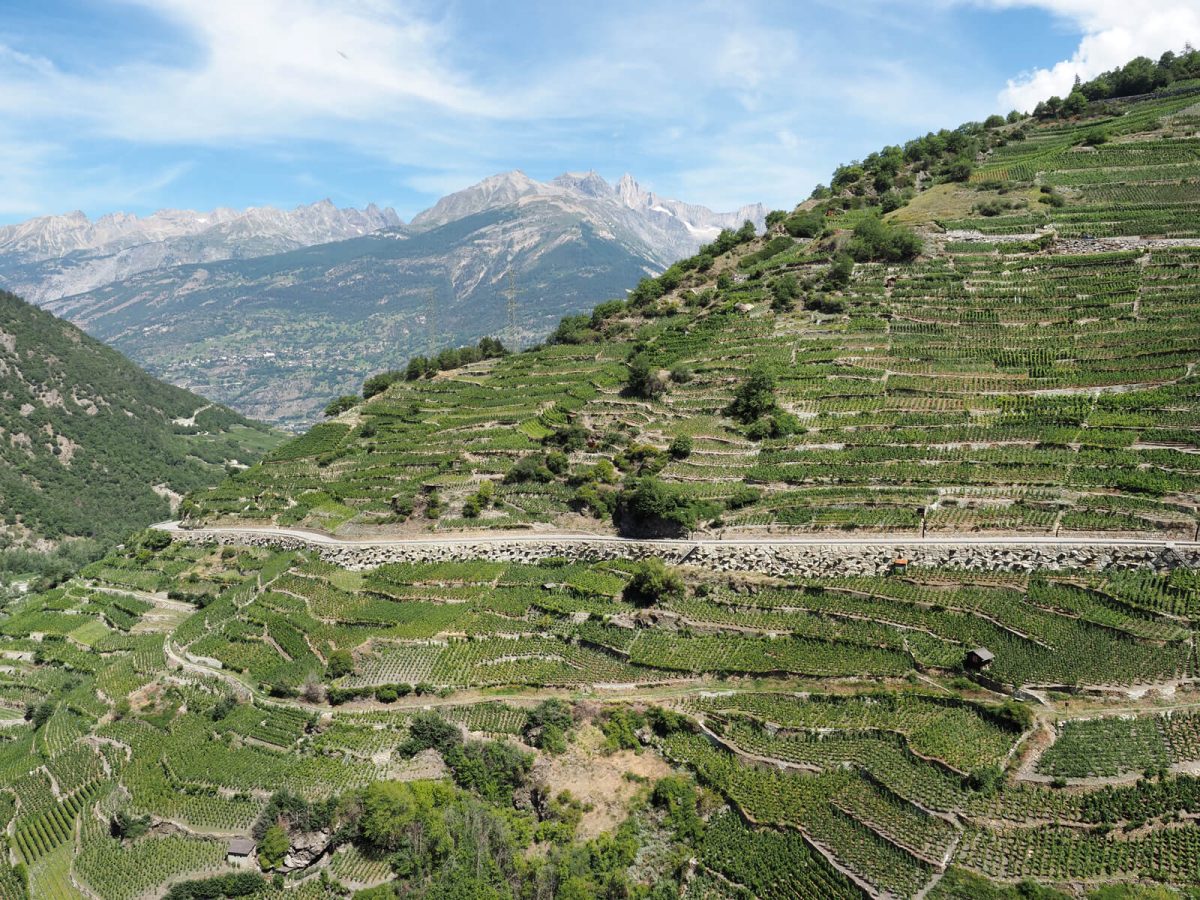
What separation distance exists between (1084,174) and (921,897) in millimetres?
96966

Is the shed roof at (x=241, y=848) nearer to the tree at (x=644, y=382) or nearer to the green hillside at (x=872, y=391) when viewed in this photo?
the green hillside at (x=872, y=391)

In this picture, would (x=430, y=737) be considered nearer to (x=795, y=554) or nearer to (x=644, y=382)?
(x=795, y=554)

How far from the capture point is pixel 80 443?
150m

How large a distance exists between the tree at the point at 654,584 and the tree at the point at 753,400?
20052 mm

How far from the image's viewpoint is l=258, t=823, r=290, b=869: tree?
36.2 m

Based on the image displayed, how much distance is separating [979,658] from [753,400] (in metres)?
31.0

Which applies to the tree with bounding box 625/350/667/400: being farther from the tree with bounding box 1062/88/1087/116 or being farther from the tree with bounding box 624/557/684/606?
the tree with bounding box 1062/88/1087/116

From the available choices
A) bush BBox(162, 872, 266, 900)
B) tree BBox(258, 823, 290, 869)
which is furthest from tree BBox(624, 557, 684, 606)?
bush BBox(162, 872, 266, 900)

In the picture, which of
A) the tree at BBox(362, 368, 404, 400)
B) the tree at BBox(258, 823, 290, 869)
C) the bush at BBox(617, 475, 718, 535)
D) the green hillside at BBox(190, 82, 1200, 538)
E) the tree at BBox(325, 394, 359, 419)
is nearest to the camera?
the tree at BBox(258, 823, 290, 869)

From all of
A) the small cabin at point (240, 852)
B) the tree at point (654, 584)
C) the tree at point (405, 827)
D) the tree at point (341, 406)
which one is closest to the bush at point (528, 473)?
the tree at point (654, 584)

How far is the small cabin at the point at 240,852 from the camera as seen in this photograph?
3672 cm

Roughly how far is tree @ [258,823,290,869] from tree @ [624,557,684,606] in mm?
24847

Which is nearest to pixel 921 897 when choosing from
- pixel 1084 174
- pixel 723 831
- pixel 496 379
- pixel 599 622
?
pixel 723 831

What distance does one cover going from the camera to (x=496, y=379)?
8981 centimetres
